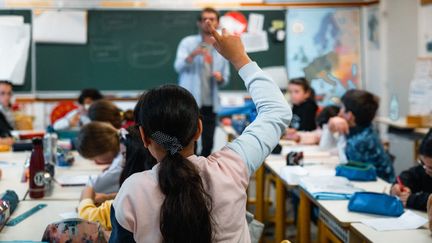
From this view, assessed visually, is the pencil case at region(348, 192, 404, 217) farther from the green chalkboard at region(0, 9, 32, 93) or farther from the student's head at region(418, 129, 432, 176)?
the green chalkboard at region(0, 9, 32, 93)

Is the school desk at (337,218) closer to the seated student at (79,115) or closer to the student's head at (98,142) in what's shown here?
the student's head at (98,142)

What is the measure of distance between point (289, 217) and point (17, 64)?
3.47 meters

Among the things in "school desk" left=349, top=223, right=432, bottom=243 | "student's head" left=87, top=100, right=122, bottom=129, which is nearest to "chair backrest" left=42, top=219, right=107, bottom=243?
"school desk" left=349, top=223, right=432, bottom=243

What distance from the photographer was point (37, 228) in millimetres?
2039

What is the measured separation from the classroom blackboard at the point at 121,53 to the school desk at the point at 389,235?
4.43 metres

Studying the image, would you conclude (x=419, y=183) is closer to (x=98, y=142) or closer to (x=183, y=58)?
(x=98, y=142)

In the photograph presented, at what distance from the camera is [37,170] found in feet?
8.14

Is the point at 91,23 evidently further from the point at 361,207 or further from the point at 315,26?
the point at 361,207

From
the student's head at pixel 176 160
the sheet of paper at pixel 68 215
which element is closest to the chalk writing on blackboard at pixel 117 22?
the sheet of paper at pixel 68 215

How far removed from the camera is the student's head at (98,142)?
9.27ft

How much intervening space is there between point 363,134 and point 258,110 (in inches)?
78.1

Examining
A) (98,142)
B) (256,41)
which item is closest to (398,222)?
(98,142)

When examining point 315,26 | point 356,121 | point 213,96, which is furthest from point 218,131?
point 356,121

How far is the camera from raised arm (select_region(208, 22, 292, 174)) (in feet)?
4.66
